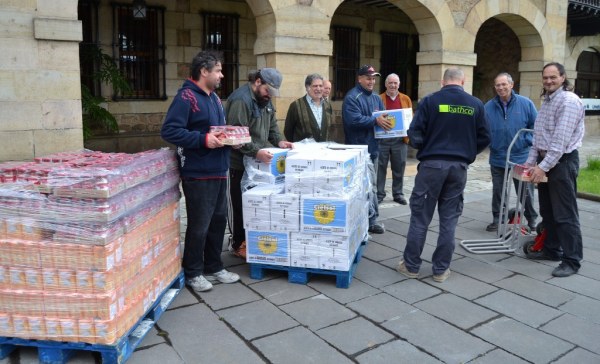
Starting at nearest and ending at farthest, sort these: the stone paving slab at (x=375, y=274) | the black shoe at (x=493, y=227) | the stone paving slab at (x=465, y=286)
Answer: the stone paving slab at (x=465, y=286) < the stone paving slab at (x=375, y=274) < the black shoe at (x=493, y=227)

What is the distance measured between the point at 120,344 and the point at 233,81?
29.1 feet

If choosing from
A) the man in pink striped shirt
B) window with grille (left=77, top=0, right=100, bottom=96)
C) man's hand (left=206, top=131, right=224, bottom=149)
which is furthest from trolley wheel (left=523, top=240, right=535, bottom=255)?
window with grille (left=77, top=0, right=100, bottom=96)

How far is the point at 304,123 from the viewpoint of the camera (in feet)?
17.9

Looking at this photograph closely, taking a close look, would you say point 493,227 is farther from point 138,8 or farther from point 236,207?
point 138,8

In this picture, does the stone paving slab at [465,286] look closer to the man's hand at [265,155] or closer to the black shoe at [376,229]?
the black shoe at [376,229]

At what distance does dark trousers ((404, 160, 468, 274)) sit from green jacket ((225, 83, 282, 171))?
55.6 inches

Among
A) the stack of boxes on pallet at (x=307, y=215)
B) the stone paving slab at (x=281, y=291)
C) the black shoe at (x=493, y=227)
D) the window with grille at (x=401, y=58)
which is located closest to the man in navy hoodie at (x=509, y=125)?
the black shoe at (x=493, y=227)

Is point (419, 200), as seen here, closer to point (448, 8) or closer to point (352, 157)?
point (352, 157)

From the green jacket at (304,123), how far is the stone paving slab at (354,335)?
248cm

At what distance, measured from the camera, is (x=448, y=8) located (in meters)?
10.2

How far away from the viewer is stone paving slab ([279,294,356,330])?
137 inches

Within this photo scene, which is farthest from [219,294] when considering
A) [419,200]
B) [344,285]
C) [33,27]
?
[33,27]

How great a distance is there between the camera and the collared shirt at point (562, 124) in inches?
169

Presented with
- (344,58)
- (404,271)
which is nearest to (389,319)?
(404,271)
